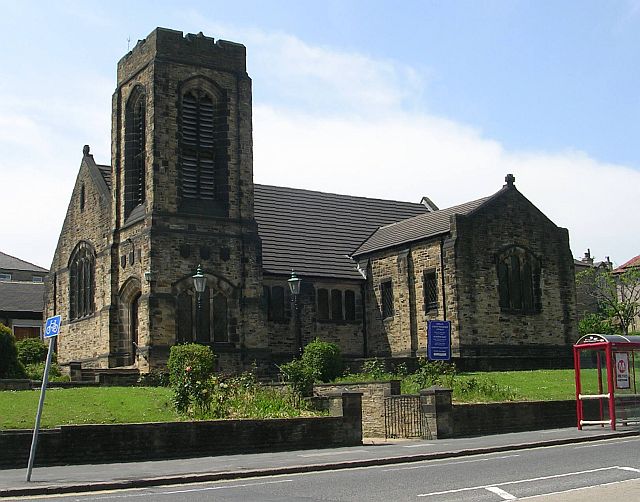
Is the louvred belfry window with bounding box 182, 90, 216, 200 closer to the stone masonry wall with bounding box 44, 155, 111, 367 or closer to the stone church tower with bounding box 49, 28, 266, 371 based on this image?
the stone church tower with bounding box 49, 28, 266, 371

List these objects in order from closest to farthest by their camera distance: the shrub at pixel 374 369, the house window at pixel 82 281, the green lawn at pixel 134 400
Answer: the green lawn at pixel 134 400
the shrub at pixel 374 369
the house window at pixel 82 281

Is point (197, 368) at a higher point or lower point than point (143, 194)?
lower

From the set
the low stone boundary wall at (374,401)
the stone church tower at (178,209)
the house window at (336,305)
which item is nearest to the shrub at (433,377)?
the low stone boundary wall at (374,401)

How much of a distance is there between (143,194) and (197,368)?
60.0 ft

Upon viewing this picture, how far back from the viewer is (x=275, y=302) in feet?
142

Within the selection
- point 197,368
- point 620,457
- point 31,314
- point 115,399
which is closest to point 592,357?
point 620,457

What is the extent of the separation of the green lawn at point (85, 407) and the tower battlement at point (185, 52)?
18478mm

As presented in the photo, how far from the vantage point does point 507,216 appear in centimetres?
4300

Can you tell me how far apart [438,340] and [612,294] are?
32.9 metres

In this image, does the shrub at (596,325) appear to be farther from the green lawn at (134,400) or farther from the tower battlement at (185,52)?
the tower battlement at (185,52)

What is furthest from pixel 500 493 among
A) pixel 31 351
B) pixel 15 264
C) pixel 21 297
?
pixel 15 264

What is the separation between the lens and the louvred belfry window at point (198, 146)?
40.3 metres

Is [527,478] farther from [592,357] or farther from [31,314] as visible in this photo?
[31,314]

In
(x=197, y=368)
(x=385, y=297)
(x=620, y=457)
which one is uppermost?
(x=385, y=297)
